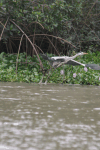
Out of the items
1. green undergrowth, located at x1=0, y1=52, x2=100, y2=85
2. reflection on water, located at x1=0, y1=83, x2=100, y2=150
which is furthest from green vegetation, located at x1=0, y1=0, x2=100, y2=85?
reflection on water, located at x1=0, y1=83, x2=100, y2=150

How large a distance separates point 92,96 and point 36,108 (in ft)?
5.45

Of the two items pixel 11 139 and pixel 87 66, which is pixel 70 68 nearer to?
pixel 87 66

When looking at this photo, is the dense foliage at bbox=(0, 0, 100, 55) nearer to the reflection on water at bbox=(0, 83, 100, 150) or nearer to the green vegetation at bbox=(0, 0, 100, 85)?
the green vegetation at bbox=(0, 0, 100, 85)

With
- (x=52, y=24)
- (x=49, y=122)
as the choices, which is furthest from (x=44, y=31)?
(x=49, y=122)

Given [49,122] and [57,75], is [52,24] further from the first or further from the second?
[49,122]

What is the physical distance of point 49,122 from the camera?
3.73 meters

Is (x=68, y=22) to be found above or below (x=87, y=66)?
above

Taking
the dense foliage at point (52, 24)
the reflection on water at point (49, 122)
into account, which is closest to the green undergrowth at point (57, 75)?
the dense foliage at point (52, 24)

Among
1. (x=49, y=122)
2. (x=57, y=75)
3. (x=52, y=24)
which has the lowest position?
(x=57, y=75)

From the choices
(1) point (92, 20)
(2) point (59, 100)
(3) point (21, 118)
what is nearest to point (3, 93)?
(2) point (59, 100)

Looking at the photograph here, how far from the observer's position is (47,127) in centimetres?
349

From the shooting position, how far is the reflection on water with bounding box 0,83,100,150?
2908 mm

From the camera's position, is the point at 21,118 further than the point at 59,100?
No

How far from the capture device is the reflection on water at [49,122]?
2908 mm
